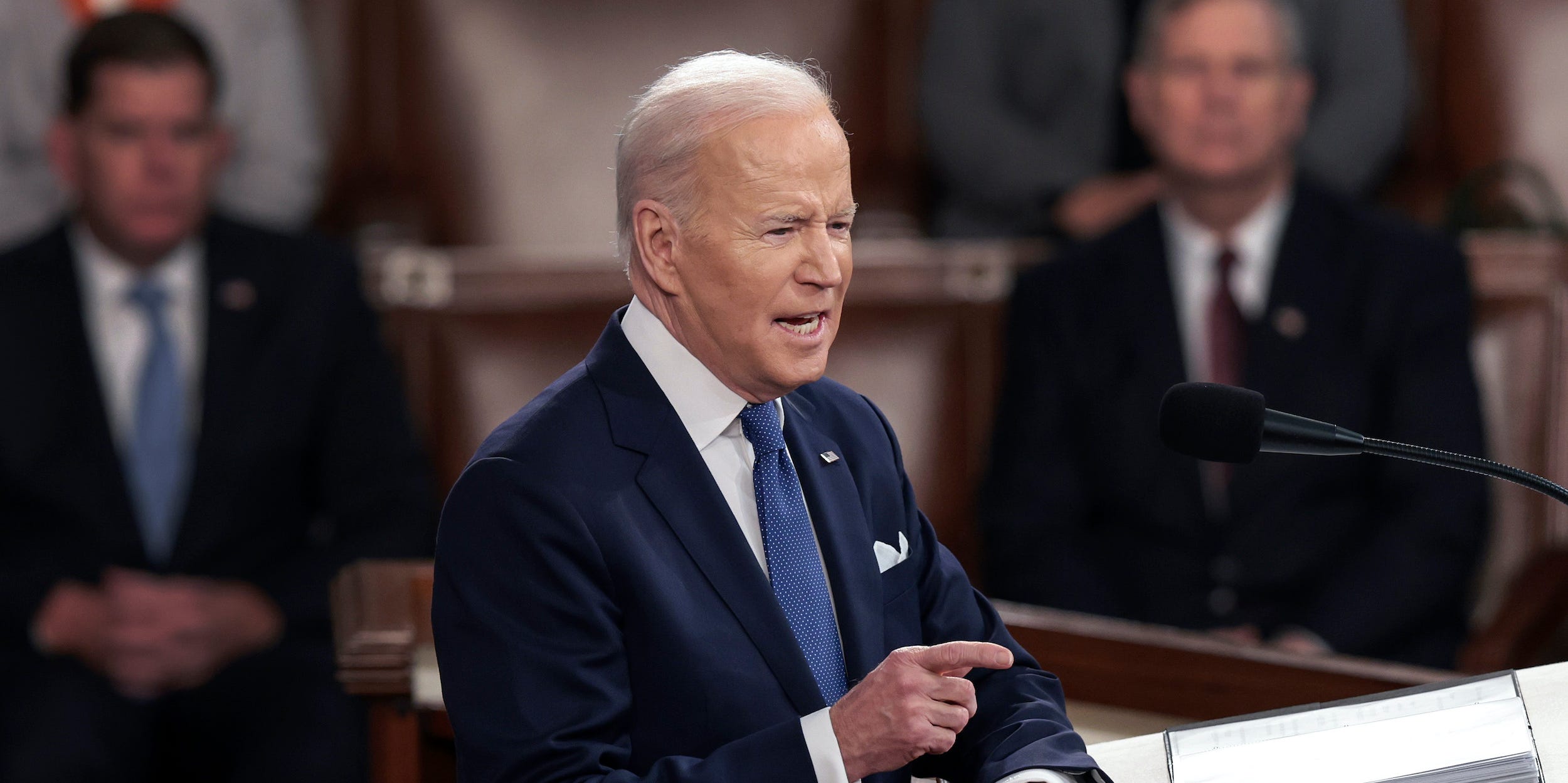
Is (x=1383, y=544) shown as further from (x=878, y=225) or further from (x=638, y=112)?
(x=638, y=112)

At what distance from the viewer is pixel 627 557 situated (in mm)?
1079

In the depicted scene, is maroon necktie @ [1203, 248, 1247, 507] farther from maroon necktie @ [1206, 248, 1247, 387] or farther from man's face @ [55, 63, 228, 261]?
man's face @ [55, 63, 228, 261]

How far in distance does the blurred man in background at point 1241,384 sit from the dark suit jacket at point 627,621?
126cm

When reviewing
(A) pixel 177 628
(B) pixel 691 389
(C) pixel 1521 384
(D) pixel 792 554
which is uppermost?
(B) pixel 691 389

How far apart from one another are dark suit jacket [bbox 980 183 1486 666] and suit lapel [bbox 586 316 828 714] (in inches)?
52.4

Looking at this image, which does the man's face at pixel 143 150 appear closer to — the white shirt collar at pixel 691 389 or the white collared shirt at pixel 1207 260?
the white collared shirt at pixel 1207 260

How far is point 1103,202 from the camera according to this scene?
288 cm

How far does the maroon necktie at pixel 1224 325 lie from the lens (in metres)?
2.45

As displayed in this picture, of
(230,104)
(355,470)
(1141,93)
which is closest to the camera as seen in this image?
(355,470)

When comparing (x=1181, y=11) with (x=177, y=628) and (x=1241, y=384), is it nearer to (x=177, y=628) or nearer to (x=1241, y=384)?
(x=1241, y=384)

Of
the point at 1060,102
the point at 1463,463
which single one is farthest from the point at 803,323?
the point at 1060,102

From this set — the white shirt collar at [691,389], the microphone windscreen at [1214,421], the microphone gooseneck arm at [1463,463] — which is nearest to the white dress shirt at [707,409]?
the white shirt collar at [691,389]

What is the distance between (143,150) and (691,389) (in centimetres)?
168

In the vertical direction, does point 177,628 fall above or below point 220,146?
below
